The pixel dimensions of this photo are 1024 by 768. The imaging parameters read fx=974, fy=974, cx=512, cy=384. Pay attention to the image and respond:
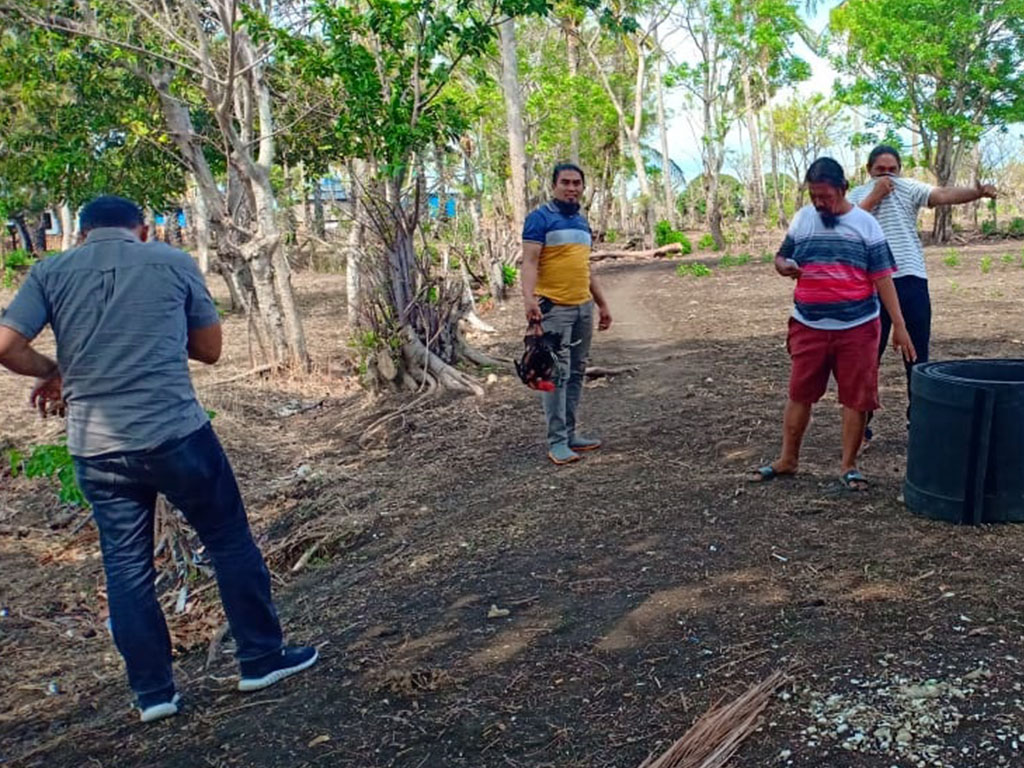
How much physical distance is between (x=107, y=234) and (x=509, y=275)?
1564 centimetres

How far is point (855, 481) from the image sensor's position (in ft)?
15.9

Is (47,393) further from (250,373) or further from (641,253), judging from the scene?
(641,253)

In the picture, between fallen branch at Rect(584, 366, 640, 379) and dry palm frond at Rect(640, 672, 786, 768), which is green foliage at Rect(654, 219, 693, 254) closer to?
fallen branch at Rect(584, 366, 640, 379)

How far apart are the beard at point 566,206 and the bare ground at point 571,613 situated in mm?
1520

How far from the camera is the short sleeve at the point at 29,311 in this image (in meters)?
3.11

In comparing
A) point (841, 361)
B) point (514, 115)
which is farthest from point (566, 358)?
point (514, 115)

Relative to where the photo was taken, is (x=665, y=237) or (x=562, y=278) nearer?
(x=562, y=278)

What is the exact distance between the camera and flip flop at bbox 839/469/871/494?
4824 mm

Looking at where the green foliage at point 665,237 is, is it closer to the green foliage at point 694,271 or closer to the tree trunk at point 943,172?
the tree trunk at point 943,172

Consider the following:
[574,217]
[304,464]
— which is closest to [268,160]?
A: [304,464]

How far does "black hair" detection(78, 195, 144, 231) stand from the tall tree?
23.4 meters

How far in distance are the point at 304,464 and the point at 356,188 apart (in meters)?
2.89

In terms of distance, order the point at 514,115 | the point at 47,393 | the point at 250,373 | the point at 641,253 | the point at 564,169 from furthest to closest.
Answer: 1. the point at 641,253
2. the point at 514,115
3. the point at 250,373
4. the point at 564,169
5. the point at 47,393

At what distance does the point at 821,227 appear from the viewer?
183 inches
